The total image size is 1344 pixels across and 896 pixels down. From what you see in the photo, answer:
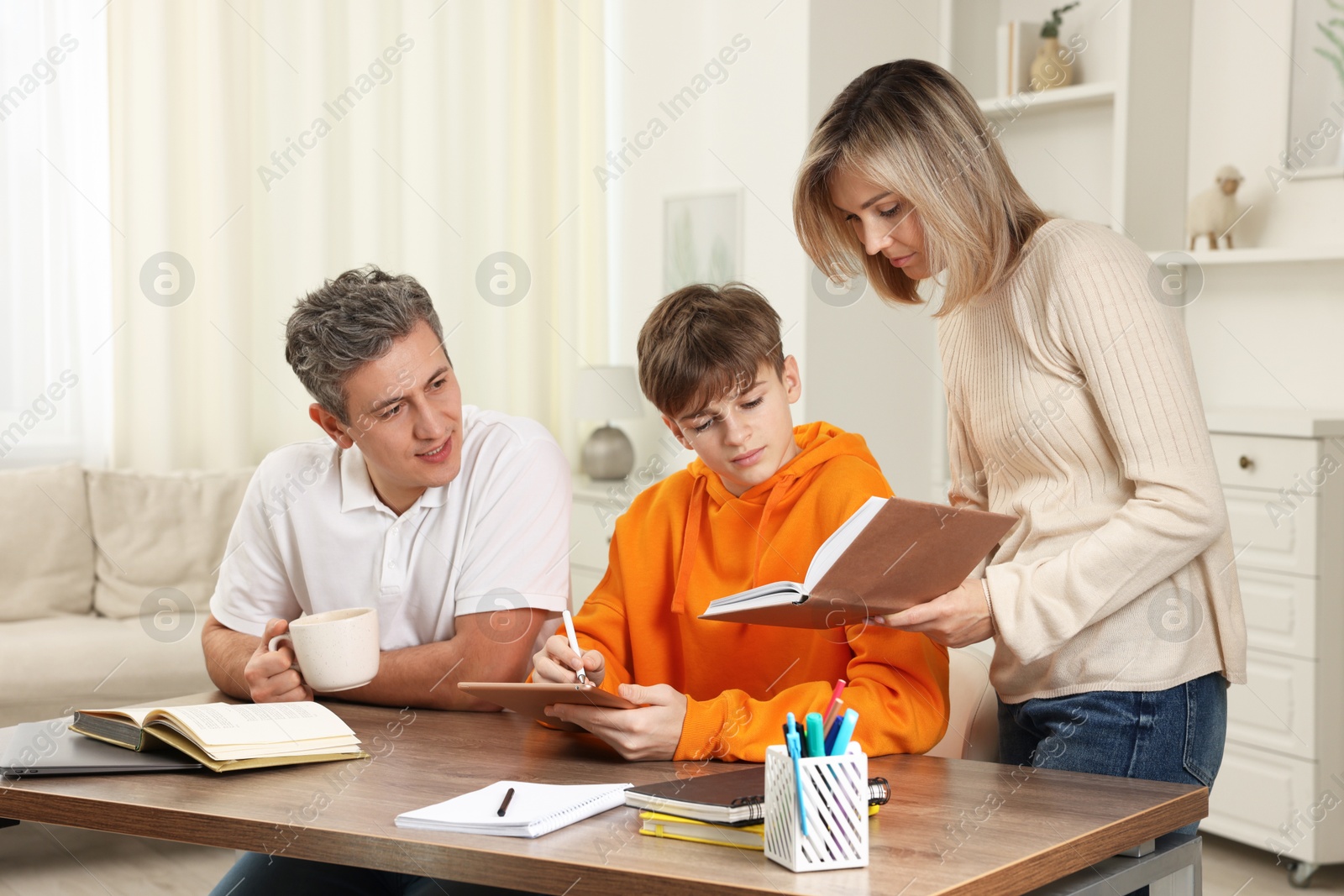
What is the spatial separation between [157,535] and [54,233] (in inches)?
43.4

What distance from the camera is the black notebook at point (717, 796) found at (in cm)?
107

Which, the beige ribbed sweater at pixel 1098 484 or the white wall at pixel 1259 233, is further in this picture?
the white wall at pixel 1259 233

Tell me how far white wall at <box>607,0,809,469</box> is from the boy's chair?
2.37m

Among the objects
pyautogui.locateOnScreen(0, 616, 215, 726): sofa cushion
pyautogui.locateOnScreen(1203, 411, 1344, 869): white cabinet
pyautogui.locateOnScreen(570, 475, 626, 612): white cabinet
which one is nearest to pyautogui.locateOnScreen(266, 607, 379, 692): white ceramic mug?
pyautogui.locateOnScreen(0, 616, 215, 726): sofa cushion

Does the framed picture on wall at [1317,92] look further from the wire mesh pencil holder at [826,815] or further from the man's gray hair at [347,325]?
the wire mesh pencil holder at [826,815]

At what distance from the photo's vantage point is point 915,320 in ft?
13.6

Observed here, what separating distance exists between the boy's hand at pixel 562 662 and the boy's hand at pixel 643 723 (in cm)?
7

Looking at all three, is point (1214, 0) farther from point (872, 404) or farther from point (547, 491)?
point (547, 491)

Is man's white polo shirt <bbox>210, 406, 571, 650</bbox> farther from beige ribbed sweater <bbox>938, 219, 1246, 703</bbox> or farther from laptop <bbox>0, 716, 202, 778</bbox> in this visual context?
beige ribbed sweater <bbox>938, 219, 1246, 703</bbox>

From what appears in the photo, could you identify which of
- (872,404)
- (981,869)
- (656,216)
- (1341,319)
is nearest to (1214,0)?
(1341,319)

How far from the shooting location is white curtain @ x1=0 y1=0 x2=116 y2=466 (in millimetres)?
3959

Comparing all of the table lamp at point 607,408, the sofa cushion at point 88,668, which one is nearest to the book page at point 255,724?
the sofa cushion at point 88,668

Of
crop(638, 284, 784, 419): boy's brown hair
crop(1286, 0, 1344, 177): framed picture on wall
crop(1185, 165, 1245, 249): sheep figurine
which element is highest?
crop(1286, 0, 1344, 177): framed picture on wall

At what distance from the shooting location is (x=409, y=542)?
72.9 inches
